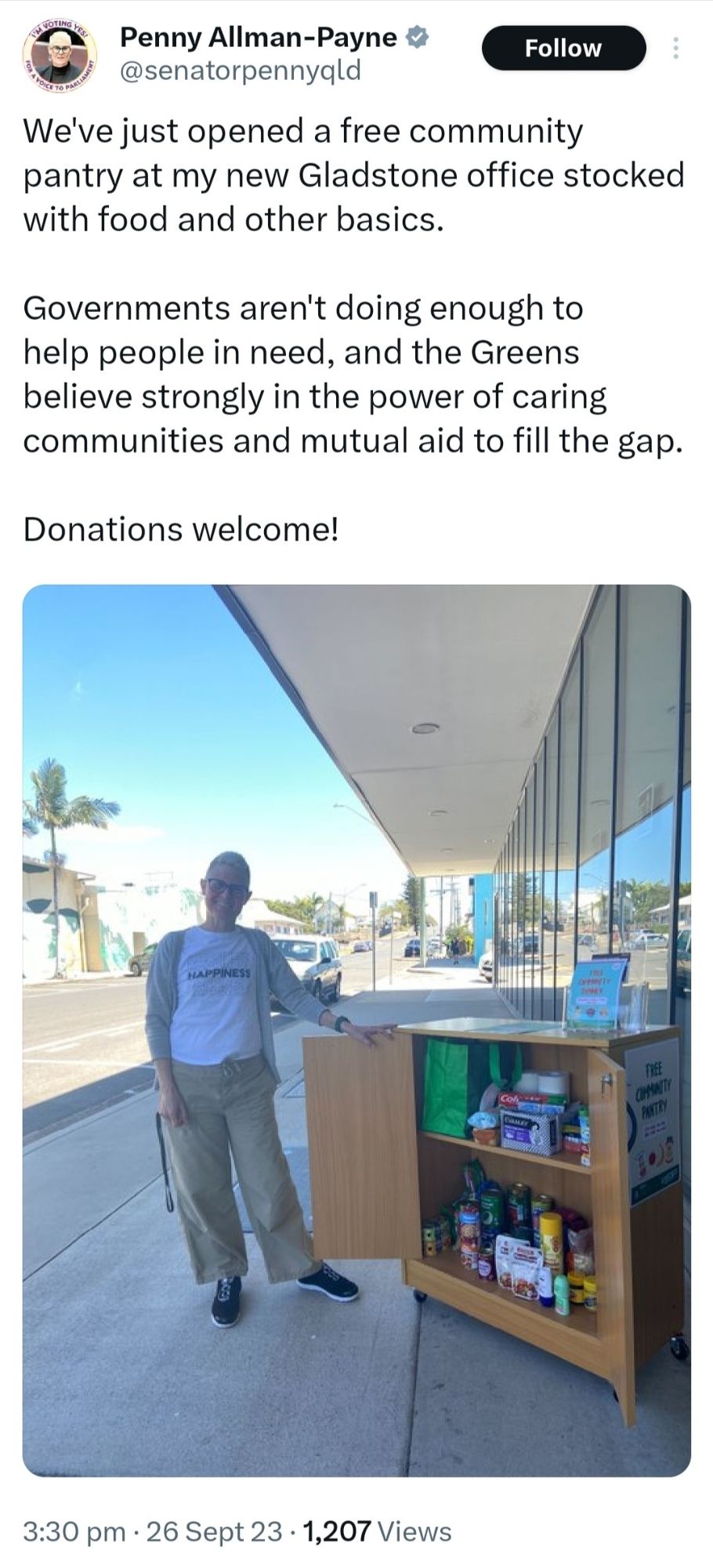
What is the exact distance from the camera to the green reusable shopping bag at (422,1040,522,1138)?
2.41m

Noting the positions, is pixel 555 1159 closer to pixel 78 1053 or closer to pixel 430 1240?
pixel 430 1240

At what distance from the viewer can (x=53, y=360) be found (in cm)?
134

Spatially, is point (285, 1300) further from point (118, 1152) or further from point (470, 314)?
point (470, 314)

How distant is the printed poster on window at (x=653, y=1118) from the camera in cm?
198

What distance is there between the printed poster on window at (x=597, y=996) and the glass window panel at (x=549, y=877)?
9.83 ft

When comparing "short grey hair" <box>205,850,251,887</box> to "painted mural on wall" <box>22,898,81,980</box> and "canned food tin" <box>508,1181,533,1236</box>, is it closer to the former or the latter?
"painted mural on wall" <box>22,898,81,980</box>

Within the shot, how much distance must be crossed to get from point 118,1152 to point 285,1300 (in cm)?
225

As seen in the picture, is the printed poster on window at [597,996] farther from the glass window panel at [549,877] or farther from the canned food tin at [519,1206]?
the glass window panel at [549,877]

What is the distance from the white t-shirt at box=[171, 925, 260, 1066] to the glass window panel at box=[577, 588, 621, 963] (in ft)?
4.90

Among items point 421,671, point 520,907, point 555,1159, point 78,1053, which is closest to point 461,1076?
point 555,1159

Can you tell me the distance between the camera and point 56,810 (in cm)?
215

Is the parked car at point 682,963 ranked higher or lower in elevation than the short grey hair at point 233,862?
lower

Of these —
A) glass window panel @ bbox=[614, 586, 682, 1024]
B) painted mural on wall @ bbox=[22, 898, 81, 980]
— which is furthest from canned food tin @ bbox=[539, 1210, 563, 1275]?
painted mural on wall @ bbox=[22, 898, 81, 980]

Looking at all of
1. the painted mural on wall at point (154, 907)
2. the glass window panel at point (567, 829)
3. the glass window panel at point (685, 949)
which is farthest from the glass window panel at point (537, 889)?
the glass window panel at point (685, 949)
